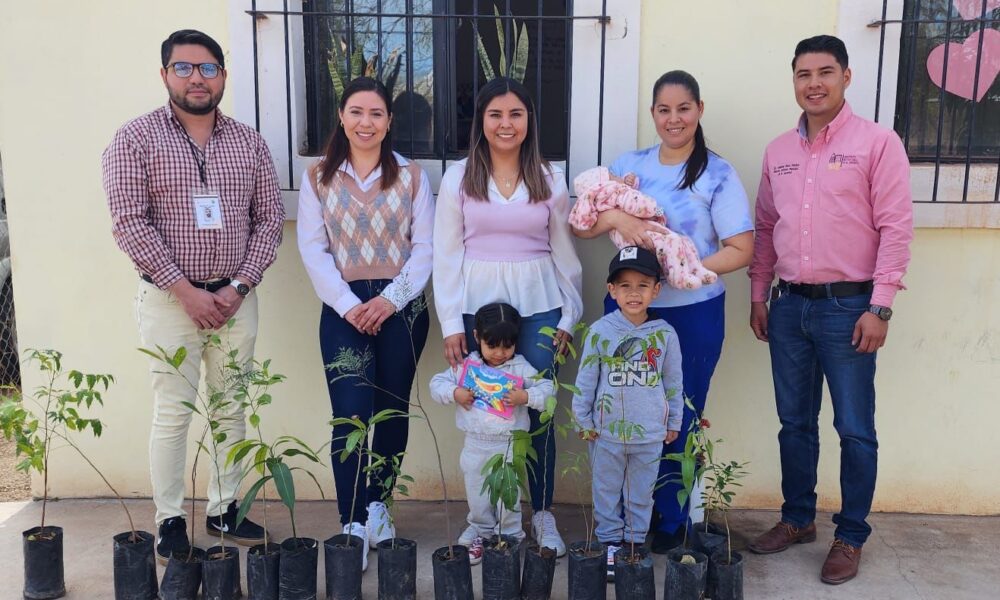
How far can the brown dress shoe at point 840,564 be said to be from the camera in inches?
125

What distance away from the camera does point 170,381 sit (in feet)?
10.7

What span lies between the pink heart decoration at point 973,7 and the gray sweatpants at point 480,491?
265 cm

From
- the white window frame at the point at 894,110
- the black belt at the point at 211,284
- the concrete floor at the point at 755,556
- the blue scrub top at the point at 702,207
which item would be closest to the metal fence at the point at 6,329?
the concrete floor at the point at 755,556

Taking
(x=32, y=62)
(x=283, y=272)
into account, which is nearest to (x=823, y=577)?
(x=283, y=272)

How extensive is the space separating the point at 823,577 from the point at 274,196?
8.40ft

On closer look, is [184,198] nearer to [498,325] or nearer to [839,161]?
[498,325]

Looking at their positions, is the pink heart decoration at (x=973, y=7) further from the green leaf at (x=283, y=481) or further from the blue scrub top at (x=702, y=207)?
the green leaf at (x=283, y=481)

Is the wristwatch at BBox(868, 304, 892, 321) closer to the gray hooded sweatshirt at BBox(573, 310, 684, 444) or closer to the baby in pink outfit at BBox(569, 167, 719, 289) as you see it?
the baby in pink outfit at BBox(569, 167, 719, 289)

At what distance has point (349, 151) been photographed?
3.37m

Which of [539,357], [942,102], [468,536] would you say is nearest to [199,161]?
[539,357]

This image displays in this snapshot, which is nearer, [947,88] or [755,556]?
[755,556]

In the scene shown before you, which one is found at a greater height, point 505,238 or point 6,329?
point 505,238

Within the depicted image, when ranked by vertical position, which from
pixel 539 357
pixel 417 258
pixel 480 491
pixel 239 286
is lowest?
pixel 480 491

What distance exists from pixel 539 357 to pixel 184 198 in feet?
4.77
